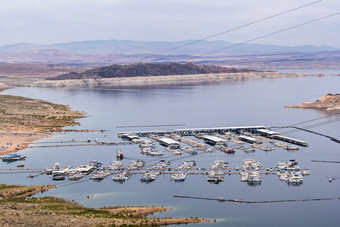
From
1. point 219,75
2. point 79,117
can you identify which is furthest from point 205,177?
point 219,75

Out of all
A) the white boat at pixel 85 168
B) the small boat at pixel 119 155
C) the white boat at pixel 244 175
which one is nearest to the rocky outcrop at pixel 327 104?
the small boat at pixel 119 155

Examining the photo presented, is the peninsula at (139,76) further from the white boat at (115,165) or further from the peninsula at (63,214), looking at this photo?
the peninsula at (63,214)

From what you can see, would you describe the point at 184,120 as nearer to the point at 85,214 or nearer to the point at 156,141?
the point at 156,141

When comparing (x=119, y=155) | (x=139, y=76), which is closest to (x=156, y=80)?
(x=139, y=76)

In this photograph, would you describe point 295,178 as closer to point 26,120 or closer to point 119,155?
point 119,155

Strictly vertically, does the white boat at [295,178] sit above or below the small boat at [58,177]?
above

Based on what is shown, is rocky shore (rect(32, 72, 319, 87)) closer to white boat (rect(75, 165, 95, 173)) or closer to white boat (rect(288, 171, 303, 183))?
white boat (rect(75, 165, 95, 173))

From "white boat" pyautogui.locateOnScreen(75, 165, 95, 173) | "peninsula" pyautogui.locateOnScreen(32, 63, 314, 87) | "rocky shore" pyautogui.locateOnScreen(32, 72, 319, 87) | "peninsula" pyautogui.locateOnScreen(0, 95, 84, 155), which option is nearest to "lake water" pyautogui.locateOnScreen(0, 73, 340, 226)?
"white boat" pyautogui.locateOnScreen(75, 165, 95, 173)
